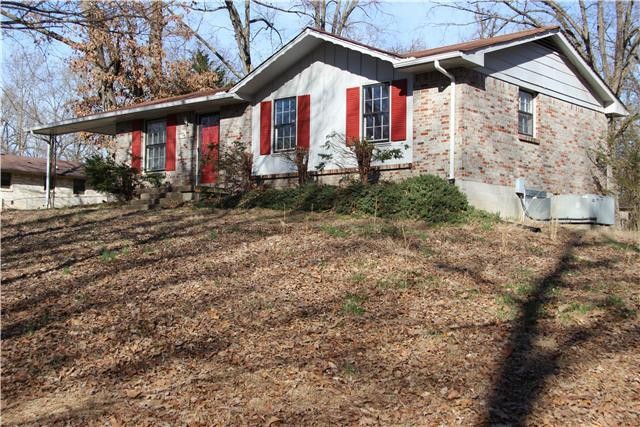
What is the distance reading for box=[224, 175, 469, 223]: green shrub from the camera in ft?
37.6

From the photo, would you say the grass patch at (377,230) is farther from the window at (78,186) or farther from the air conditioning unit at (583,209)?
the window at (78,186)

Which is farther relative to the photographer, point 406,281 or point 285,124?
point 285,124

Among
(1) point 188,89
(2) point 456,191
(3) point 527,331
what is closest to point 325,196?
(2) point 456,191

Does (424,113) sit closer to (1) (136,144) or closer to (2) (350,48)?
(2) (350,48)

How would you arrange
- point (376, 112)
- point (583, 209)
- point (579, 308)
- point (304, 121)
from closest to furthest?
point (579, 308)
point (583, 209)
point (376, 112)
point (304, 121)

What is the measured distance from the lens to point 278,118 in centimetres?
1595

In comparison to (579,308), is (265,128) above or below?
above

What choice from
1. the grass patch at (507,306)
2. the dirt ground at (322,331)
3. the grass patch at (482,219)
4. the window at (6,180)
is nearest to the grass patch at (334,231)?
the dirt ground at (322,331)

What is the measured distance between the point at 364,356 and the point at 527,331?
5.84 ft

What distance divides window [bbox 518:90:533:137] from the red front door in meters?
8.07

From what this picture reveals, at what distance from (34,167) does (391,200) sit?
76.4 ft

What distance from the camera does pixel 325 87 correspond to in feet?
49.1

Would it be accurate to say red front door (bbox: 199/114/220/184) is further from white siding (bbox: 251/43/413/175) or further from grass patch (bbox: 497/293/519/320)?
grass patch (bbox: 497/293/519/320)

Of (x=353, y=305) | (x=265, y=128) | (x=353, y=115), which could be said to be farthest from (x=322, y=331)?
(x=265, y=128)
